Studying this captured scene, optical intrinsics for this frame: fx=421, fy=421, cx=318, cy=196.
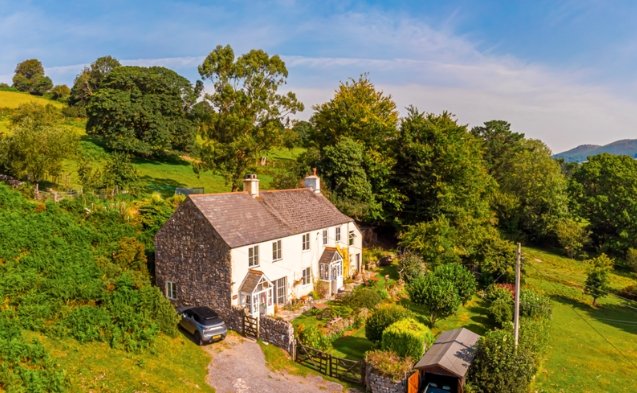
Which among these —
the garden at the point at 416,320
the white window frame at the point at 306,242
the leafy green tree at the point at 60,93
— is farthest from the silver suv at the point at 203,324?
the leafy green tree at the point at 60,93

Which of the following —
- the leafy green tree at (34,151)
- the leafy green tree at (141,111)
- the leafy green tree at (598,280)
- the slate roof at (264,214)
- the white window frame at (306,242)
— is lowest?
the leafy green tree at (598,280)

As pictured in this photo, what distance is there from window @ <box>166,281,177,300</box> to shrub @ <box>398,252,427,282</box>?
2041 centimetres

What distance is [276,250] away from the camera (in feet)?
102

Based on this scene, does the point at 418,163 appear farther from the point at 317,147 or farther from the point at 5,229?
the point at 5,229

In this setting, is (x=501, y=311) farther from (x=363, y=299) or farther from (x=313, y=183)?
(x=313, y=183)

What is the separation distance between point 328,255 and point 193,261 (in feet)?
39.3

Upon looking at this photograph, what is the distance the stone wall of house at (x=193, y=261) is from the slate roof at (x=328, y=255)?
10757mm

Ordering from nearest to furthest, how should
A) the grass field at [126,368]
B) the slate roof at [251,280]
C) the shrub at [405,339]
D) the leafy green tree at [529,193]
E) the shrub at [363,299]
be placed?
the grass field at [126,368]
the shrub at [405,339]
the slate roof at [251,280]
the shrub at [363,299]
the leafy green tree at [529,193]

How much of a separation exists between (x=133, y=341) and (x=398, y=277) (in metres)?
27.0

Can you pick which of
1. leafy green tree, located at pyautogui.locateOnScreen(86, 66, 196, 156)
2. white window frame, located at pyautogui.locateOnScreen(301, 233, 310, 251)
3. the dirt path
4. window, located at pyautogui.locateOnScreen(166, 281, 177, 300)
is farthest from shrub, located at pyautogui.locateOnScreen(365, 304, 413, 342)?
leafy green tree, located at pyautogui.locateOnScreen(86, 66, 196, 156)

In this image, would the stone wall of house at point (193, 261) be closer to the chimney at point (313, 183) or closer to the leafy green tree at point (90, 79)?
the chimney at point (313, 183)

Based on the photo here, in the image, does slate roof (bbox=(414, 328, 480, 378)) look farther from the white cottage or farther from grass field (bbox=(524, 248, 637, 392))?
the white cottage

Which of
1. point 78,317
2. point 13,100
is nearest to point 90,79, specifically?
point 13,100

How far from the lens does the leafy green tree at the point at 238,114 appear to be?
42.8 metres
